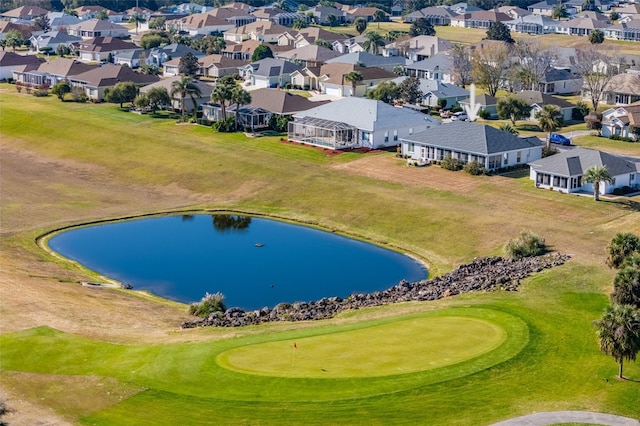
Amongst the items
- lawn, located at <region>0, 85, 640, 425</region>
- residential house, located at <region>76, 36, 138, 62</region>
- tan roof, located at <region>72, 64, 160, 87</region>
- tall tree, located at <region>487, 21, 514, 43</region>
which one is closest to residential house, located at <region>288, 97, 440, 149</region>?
lawn, located at <region>0, 85, 640, 425</region>

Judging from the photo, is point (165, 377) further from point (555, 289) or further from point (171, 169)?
point (171, 169)

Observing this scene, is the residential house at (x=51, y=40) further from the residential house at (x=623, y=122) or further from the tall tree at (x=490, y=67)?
the residential house at (x=623, y=122)

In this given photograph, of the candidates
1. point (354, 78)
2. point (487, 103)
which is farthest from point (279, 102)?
point (487, 103)

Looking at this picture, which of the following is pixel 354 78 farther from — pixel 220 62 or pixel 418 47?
pixel 418 47

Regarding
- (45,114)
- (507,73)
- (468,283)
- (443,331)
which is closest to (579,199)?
(468,283)

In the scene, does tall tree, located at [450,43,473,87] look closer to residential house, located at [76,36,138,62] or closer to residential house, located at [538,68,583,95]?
residential house, located at [538,68,583,95]
